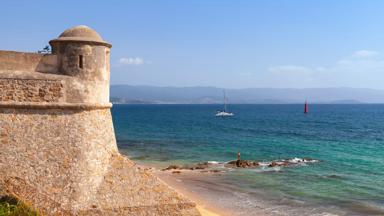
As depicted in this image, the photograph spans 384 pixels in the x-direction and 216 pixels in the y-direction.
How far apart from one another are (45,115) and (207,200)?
12.0 meters

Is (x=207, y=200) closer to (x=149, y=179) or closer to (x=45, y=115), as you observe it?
(x=149, y=179)

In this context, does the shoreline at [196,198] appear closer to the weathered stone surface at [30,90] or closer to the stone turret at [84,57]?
the stone turret at [84,57]

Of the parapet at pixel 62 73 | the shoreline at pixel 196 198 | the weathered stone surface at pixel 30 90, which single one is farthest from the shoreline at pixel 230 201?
the weathered stone surface at pixel 30 90

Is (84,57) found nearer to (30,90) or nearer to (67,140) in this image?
(30,90)

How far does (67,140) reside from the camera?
13453 millimetres

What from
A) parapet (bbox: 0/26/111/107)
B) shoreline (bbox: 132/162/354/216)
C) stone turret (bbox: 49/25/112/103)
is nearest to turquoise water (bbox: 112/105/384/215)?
shoreline (bbox: 132/162/354/216)

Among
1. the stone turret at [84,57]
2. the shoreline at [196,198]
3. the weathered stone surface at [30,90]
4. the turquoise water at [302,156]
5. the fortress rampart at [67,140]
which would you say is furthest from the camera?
the turquoise water at [302,156]

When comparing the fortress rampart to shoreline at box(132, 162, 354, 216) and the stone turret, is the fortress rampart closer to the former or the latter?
the stone turret

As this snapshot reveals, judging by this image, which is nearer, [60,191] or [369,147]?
[60,191]

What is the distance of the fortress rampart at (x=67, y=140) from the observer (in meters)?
12.9

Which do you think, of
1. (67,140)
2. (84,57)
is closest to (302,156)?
(84,57)

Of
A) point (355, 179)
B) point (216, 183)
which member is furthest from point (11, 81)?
point (355, 179)

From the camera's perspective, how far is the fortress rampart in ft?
42.4

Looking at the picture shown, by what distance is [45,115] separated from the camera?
526 inches
